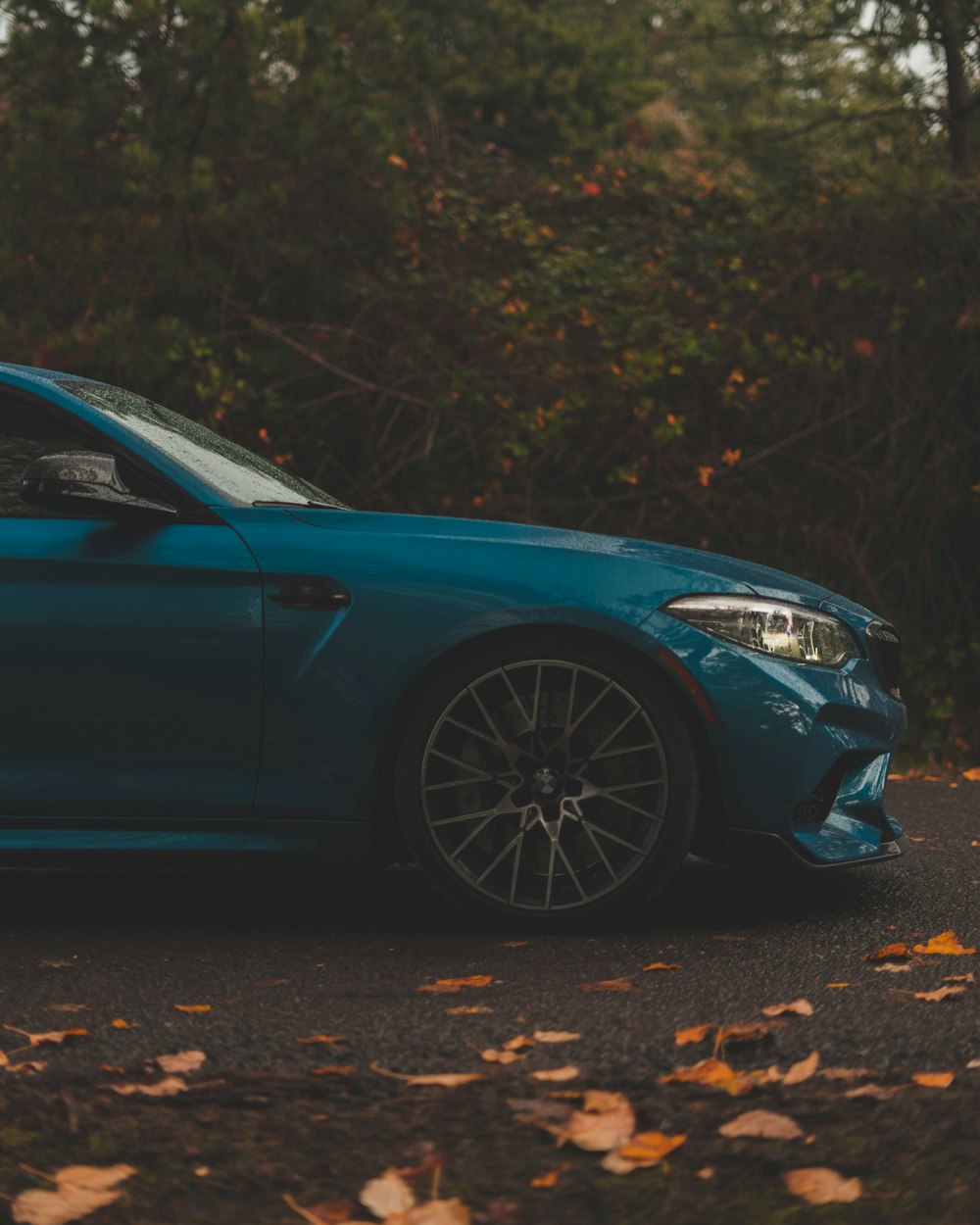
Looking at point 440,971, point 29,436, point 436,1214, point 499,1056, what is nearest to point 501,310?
point 29,436

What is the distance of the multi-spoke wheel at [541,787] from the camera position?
4.68 meters

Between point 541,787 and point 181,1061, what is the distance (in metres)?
1.46

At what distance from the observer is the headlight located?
4738 mm

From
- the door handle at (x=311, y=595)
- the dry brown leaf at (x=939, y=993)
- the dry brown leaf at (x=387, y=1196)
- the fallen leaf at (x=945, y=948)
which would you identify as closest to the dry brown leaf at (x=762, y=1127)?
the dry brown leaf at (x=387, y=1196)

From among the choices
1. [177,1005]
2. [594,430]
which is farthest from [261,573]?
[594,430]

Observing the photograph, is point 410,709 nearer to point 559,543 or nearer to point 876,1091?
point 559,543

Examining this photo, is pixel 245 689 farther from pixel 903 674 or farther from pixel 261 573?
pixel 903 674

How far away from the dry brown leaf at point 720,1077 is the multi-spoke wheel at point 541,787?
126 cm

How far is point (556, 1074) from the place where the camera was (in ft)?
11.2

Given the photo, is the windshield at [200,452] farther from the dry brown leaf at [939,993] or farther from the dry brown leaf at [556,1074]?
the dry brown leaf at [939,993]

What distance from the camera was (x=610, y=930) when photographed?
4805 millimetres

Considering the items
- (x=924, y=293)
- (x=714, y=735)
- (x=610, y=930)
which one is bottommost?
(x=610, y=930)

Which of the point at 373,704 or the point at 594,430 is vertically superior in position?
the point at 594,430

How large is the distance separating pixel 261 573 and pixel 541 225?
983 cm
